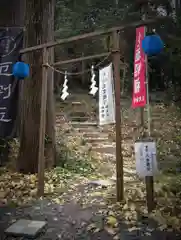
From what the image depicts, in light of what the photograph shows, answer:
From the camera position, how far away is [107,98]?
555cm

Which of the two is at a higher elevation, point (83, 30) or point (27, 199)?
point (83, 30)

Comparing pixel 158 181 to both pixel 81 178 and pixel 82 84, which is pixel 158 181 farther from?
pixel 82 84

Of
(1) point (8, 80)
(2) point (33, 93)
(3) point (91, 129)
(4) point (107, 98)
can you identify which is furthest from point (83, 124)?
(4) point (107, 98)

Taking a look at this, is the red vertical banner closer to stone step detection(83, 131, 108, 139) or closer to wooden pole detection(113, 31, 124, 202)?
wooden pole detection(113, 31, 124, 202)

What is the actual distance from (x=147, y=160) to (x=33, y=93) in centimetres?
391

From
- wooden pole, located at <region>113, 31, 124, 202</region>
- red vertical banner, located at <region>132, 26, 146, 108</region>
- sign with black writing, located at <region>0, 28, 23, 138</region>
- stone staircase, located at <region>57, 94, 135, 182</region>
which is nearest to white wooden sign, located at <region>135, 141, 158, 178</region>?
wooden pole, located at <region>113, 31, 124, 202</region>

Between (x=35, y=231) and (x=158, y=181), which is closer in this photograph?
(x=35, y=231)

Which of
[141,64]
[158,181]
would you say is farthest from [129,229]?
[141,64]

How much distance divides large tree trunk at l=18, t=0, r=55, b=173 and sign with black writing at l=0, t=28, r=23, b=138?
0.93 feet

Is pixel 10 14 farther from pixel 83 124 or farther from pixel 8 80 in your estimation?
pixel 83 124

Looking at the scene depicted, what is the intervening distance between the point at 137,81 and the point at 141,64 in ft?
1.09

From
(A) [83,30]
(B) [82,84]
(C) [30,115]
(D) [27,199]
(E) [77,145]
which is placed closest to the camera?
(D) [27,199]

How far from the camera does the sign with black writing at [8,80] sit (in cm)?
731

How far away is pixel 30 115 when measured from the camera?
288 inches
